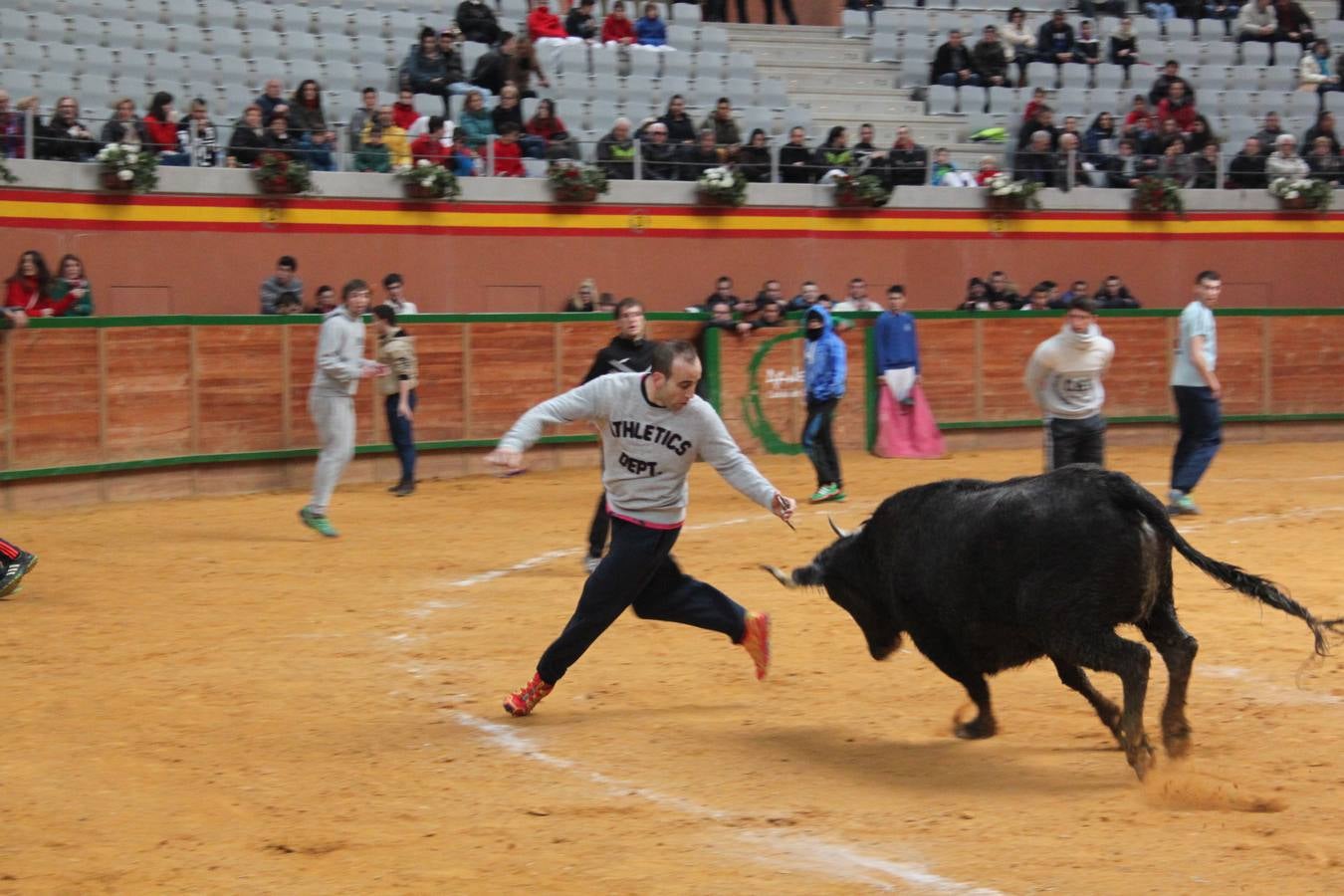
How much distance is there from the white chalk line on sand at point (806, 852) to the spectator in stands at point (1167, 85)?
22.9 metres

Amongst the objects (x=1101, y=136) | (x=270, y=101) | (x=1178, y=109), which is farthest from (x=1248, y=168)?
(x=270, y=101)

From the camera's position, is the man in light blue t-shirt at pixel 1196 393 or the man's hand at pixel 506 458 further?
the man in light blue t-shirt at pixel 1196 393

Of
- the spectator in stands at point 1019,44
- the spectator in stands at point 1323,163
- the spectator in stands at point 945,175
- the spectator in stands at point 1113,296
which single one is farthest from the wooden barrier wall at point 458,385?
the spectator in stands at point 1019,44

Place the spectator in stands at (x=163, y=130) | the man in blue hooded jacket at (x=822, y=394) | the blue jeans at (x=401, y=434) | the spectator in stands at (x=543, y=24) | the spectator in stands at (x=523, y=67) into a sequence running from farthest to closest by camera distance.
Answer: the spectator in stands at (x=543, y=24), the spectator in stands at (x=523, y=67), the spectator in stands at (x=163, y=130), the blue jeans at (x=401, y=434), the man in blue hooded jacket at (x=822, y=394)

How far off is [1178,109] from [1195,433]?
14.8 metres

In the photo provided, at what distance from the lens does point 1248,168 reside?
25.9 meters

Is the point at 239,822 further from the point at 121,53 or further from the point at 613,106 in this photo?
the point at 613,106

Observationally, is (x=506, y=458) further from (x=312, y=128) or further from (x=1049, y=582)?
(x=312, y=128)

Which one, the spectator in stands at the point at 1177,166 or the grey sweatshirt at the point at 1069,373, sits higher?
the spectator in stands at the point at 1177,166

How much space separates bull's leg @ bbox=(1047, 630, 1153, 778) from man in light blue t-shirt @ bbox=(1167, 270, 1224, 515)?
730cm

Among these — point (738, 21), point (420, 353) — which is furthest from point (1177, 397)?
point (738, 21)

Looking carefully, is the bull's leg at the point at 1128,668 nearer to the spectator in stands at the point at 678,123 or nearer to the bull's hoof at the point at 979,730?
the bull's hoof at the point at 979,730

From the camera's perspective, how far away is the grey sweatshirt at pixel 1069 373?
11844 millimetres

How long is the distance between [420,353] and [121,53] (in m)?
5.80
